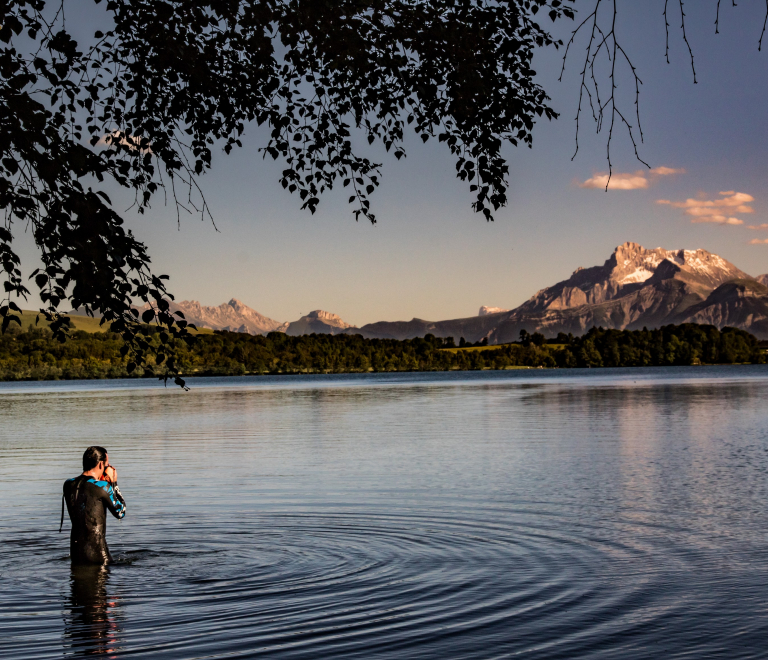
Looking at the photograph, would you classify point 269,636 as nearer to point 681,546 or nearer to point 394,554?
point 394,554

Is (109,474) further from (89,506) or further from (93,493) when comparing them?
(89,506)

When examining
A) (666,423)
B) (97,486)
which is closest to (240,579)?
(97,486)

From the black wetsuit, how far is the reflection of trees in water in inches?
20.6

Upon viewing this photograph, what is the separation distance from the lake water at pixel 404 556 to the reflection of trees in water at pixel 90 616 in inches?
1.8

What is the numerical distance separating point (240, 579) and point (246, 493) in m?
11.0

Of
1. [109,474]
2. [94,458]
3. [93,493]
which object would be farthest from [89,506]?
[94,458]

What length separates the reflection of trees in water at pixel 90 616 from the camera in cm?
1131

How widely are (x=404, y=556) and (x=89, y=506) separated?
5.69m

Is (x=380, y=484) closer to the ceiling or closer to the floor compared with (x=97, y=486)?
closer to the floor

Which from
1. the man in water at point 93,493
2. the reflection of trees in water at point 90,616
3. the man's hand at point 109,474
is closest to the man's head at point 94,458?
the man in water at point 93,493

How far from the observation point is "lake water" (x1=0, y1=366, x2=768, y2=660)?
447 inches

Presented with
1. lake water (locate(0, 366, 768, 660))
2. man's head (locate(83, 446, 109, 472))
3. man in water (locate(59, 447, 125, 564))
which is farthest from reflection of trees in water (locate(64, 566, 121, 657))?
man's head (locate(83, 446, 109, 472))

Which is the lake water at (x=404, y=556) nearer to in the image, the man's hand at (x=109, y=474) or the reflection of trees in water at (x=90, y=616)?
the reflection of trees in water at (x=90, y=616)

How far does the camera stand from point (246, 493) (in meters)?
25.6
